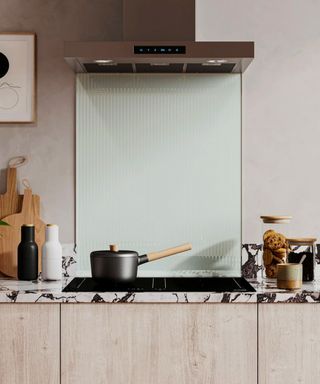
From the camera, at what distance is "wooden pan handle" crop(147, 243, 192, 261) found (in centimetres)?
295

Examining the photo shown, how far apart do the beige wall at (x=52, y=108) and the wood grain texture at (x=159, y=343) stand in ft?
2.18

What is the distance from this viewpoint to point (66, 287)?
274cm

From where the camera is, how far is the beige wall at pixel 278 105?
3.15 meters

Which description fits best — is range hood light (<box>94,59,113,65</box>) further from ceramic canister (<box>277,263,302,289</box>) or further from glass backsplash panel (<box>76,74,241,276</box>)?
ceramic canister (<box>277,263,302,289</box>)

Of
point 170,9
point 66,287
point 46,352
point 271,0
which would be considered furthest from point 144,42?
point 46,352

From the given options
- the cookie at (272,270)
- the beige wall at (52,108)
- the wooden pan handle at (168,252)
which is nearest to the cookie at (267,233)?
the cookie at (272,270)

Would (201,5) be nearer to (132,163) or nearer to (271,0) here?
(271,0)

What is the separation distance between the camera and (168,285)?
113 inches

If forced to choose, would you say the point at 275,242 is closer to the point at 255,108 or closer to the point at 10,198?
the point at 255,108

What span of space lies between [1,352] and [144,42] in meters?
1.29

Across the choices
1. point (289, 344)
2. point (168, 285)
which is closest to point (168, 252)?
point (168, 285)

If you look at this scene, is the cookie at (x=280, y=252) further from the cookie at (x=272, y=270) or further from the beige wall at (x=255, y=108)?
the beige wall at (x=255, y=108)

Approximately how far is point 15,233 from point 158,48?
1.04 m

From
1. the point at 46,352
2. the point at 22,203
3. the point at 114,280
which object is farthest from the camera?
the point at 22,203
